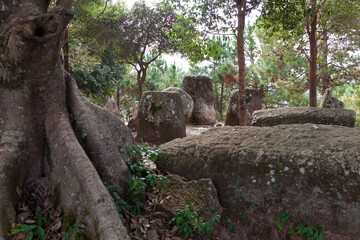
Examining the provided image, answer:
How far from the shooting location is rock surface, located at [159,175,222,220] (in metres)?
2.94

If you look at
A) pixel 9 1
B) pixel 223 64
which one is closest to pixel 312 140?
pixel 9 1

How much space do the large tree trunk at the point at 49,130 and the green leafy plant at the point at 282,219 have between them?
1.68 metres

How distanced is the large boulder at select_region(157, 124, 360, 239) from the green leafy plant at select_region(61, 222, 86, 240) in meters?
1.74

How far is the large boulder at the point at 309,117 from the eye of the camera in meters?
6.01

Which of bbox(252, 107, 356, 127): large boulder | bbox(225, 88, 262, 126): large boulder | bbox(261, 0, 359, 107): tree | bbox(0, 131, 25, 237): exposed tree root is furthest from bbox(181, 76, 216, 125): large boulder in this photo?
bbox(0, 131, 25, 237): exposed tree root

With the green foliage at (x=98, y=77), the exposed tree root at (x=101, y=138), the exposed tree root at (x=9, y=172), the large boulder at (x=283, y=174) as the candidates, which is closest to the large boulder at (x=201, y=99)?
the green foliage at (x=98, y=77)

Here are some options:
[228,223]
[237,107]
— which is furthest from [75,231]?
[237,107]

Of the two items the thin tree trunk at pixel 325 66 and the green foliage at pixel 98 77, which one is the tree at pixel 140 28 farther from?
the thin tree trunk at pixel 325 66

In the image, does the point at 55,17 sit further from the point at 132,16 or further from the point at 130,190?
the point at 132,16

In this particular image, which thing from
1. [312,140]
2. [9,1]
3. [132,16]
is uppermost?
[132,16]

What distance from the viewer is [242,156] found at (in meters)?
3.27

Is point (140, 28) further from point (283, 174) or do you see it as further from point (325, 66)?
point (283, 174)

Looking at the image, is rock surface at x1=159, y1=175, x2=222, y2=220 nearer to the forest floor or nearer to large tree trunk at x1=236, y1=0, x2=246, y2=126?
the forest floor

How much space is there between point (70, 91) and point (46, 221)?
1536 mm
